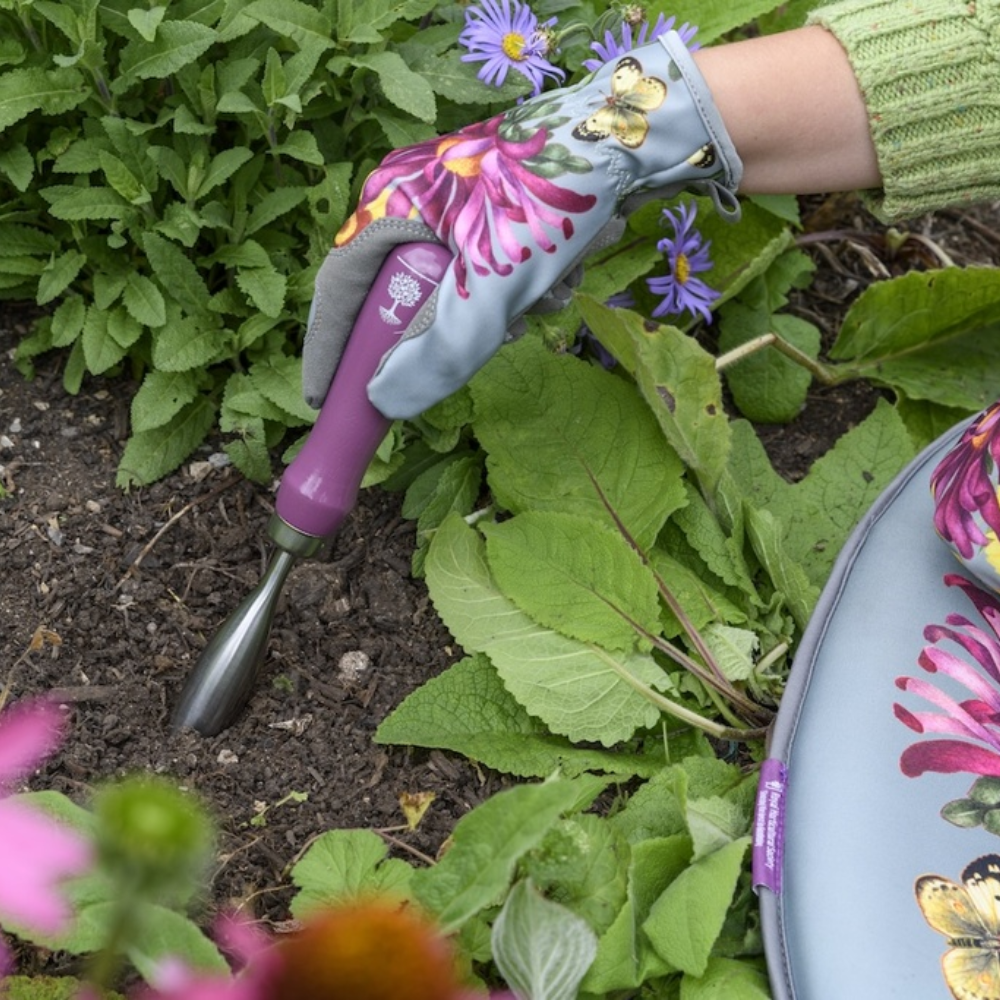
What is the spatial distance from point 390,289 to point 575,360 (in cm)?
31

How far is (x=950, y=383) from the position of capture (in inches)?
59.6

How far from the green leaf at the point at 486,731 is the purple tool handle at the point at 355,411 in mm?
180

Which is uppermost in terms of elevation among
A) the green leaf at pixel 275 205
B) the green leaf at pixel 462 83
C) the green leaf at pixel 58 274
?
the green leaf at pixel 462 83

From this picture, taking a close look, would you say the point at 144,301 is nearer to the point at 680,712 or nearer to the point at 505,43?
the point at 505,43

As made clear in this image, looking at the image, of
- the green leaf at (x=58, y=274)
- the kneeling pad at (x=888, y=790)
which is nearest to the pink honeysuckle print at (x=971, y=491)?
the kneeling pad at (x=888, y=790)

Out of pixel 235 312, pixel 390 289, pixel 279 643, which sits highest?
pixel 390 289

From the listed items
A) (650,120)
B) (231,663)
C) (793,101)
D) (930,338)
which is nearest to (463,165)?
(650,120)

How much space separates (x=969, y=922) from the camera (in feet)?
2.99

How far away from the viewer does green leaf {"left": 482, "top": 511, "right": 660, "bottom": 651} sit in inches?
45.8

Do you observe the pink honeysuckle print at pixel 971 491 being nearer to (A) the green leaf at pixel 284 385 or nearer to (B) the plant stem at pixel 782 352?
(B) the plant stem at pixel 782 352

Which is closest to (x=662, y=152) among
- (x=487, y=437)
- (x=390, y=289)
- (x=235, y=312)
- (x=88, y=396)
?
(x=390, y=289)

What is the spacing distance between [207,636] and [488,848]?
60 cm

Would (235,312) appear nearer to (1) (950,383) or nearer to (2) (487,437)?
(2) (487,437)

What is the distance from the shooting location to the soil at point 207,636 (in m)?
1.10
